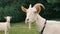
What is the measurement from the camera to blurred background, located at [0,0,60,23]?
94.4 ft

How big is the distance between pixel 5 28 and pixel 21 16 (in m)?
13.2

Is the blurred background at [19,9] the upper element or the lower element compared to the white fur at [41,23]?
lower

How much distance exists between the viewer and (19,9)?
97.9 ft

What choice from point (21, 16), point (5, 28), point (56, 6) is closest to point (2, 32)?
point (5, 28)

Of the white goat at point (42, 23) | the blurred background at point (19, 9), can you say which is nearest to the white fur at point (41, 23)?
the white goat at point (42, 23)

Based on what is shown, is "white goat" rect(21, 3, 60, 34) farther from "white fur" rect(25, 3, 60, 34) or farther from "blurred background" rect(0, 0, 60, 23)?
"blurred background" rect(0, 0, 60, 23)

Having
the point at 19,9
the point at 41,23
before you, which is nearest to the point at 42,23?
the point at 41,23

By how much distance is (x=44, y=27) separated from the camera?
865 centimetres

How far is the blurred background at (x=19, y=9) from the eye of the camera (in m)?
28.8

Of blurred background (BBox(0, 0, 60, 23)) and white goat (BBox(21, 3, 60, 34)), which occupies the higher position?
white goat (BBox(21, 3, 60, 34))

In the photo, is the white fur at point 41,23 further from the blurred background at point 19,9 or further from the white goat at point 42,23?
the blurred background at point 19,9

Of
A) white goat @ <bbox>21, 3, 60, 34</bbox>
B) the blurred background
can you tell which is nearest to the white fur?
white goat @ <bbox>21, 3, 60, 34</bbox>

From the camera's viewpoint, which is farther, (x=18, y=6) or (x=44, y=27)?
(x=18, y=6)

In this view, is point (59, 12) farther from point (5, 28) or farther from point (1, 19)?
point (5, 28)
